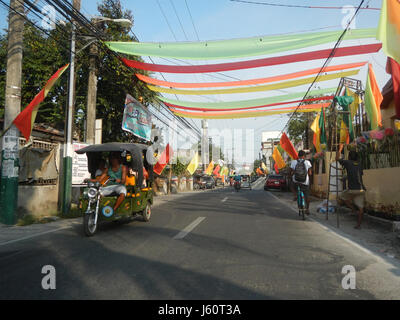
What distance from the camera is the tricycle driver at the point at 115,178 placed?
6.94 m

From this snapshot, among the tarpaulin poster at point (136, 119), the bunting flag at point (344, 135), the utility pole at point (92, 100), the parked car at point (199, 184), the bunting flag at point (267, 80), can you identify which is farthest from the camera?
the parked car at point (199, 184)

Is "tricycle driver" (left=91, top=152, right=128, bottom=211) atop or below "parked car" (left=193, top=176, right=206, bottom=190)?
atop

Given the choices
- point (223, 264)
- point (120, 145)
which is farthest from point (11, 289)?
point (120, 145)

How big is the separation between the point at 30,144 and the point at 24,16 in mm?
3826

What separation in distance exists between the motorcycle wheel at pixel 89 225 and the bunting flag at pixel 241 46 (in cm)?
524

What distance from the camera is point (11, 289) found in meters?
3.42

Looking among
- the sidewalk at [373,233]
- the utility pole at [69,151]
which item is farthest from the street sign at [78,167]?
the sidewalk at [373,233]

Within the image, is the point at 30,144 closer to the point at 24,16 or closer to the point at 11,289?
the point at 24,16

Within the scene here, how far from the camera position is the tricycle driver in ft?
22.8

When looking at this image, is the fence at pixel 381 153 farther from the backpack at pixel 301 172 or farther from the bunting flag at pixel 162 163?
the bunting flag at pixel 162 163

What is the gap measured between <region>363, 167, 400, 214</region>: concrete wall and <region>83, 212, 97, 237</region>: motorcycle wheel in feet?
23.0

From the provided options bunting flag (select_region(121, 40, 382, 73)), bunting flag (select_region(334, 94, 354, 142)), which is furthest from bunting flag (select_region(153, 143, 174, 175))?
bunting flag (select_region(334, 94, 354, 142))

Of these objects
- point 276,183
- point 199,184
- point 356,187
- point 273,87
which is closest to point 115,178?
point 356,187

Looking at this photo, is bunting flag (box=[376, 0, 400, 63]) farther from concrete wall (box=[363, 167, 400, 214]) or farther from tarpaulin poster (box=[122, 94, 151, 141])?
tarpaulin poster (box=[122, 94, 151, 141])
